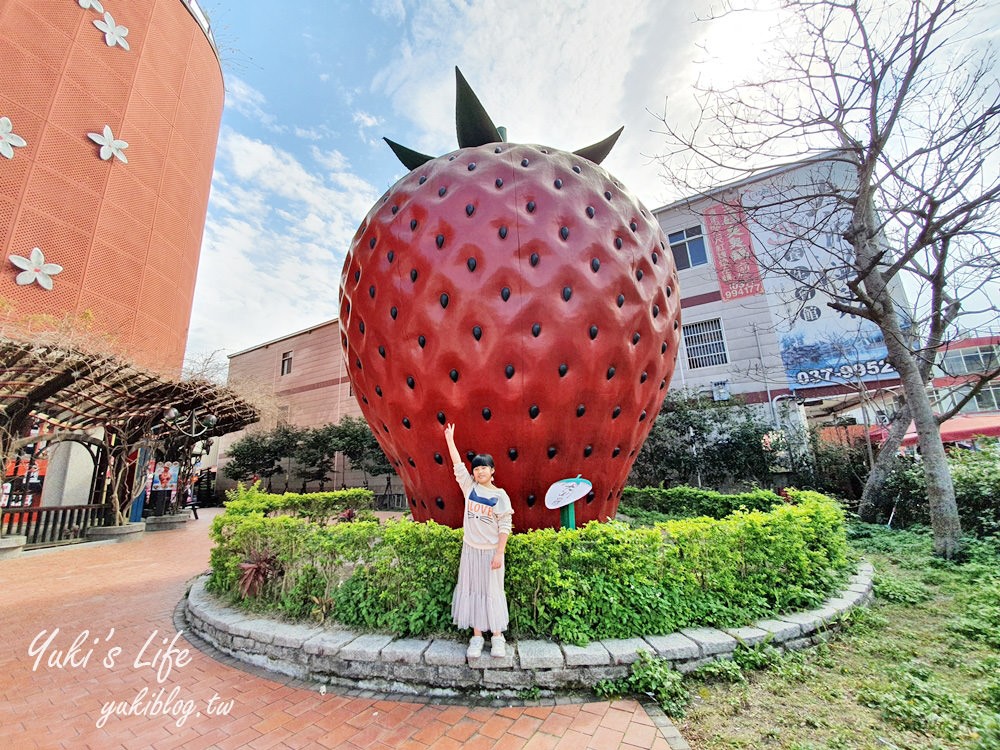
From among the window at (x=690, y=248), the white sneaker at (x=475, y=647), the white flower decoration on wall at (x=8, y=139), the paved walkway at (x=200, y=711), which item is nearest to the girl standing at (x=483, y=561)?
the white sneaker at (x=475, y=647)

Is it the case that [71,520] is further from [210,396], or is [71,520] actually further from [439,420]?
[439,420]

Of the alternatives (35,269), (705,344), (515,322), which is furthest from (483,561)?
(35,269)

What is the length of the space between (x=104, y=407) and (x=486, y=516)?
1239 centimetres

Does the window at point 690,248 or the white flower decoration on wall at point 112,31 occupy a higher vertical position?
the white flower decoration on wall at point 112,31

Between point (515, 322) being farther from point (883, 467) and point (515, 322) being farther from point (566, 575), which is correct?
point (883, 467)

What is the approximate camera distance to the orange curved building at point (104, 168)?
1262 centimetres

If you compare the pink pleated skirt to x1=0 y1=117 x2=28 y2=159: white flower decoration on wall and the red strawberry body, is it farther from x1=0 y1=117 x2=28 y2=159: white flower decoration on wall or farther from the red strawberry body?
x1=0 y1=117 x2=28 y2=159: white flower decoration on wall

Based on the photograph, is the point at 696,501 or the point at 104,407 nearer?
the point at 696,501

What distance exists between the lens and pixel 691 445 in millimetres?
13305

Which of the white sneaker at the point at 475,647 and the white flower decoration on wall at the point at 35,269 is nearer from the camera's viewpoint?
the white sneaker at the point at 475,647

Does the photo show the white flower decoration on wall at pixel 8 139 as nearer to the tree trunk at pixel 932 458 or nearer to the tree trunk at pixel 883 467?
the tree trunk at pixel 932 458

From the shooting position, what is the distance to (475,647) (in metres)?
3.24

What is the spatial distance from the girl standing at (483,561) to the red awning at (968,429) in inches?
507

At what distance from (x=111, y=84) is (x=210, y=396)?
10.7 meters
